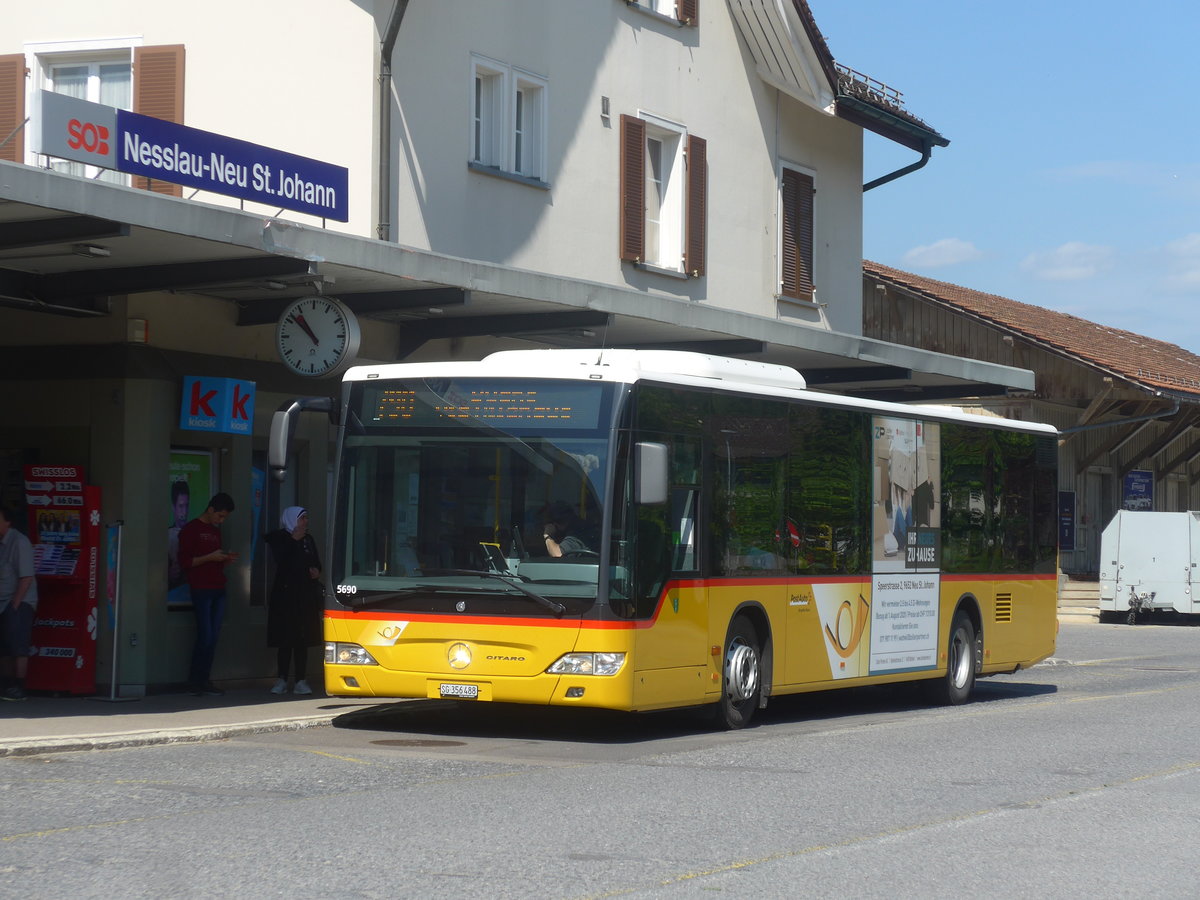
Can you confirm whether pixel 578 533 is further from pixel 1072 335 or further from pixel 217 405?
pixel 1072 335

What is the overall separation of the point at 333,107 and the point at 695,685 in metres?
7.91

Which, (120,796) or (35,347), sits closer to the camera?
(120,796)

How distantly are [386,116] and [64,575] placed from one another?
579 cm

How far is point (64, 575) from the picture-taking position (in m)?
14.4

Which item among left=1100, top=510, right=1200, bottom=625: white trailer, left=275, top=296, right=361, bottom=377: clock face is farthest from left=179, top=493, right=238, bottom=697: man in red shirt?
left=1100, top=510, right=1200, bottom=625: white trailer

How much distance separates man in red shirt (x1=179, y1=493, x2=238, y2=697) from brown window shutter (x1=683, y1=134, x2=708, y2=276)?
9.14 metres

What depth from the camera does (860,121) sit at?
82.6 ft

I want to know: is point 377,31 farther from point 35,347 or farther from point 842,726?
point 842,726

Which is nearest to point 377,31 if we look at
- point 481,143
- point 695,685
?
point 481,143

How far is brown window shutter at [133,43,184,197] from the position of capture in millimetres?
18109

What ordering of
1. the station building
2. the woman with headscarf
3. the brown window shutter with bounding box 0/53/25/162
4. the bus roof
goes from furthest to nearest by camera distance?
the brown window shutter with bounding box 0/53/25/162, the woman with headscarf, the station building, the bus roof

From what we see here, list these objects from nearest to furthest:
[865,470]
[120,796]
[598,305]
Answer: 1. [120,796]
2. [865,470]
3. [598,305]

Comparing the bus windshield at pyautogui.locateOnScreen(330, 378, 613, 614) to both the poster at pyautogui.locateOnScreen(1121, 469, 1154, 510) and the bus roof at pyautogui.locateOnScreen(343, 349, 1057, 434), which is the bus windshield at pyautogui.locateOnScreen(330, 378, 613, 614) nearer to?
the bus roof at pyautogui.locateOnScreen(343, 349, 1057, 434)

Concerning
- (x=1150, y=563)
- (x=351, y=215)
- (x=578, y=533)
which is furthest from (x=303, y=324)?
(x=1150, y=563)
